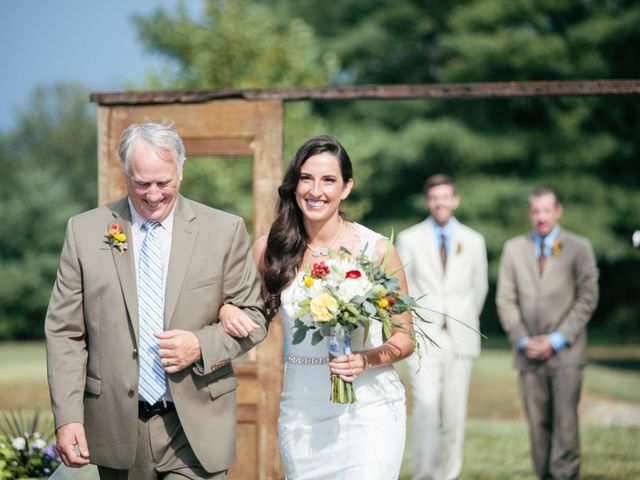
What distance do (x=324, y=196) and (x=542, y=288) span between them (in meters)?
4.45

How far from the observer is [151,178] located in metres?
4.21

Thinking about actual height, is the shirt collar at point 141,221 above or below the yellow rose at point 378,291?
above

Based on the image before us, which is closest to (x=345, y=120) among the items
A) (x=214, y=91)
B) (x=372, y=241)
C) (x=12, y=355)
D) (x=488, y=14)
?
(x=488, y=14)

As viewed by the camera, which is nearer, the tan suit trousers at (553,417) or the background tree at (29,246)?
the tan suit trousers at (553,417)

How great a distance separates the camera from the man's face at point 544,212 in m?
8.73

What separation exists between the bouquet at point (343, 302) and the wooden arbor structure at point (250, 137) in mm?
2176

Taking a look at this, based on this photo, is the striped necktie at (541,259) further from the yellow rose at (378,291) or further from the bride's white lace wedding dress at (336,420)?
the yellow rose at (378,291)

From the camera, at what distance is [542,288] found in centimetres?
878

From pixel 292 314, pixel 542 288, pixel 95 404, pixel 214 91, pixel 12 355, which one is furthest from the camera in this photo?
pixel 12 355

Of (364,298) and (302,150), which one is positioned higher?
(302,150)

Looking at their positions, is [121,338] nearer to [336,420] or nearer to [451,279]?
[336,420]

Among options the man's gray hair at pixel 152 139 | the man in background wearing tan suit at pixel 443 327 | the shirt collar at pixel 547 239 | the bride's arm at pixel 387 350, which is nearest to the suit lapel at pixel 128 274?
the man's gray hair at pixel 152 139

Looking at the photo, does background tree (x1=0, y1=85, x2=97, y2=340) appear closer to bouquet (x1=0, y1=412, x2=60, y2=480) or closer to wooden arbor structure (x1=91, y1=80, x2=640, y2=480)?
wooden arbor structure (x1=91, y1=80, x2=640, y2=480)

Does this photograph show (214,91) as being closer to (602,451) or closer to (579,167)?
(602,451)
